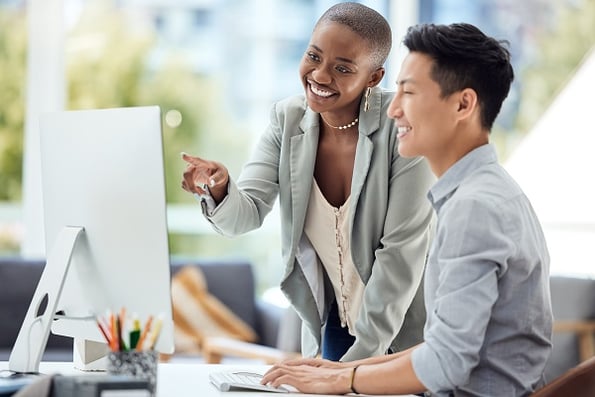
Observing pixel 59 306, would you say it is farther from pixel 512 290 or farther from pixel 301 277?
pixel 512 290

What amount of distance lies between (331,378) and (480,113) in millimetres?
563

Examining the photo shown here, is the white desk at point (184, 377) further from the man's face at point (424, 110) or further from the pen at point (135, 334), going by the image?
the man's face at point (424, 110)

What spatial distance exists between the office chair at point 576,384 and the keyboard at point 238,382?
1.58 feet

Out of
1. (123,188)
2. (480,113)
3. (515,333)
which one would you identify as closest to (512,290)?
(515,333)

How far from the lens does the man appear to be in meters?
1.63

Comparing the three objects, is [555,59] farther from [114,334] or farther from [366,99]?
[114,334]

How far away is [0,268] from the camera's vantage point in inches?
183

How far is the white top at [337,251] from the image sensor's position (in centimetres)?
230

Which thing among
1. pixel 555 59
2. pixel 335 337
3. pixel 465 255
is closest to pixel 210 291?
pixel 555 59

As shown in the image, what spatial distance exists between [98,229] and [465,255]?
2.34 ft

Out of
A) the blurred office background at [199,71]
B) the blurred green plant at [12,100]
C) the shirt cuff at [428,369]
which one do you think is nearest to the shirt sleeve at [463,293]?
the shirt cuff at [428,369]

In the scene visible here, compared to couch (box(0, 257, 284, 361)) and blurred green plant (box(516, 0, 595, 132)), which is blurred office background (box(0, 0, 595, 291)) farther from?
couch (box(0, 257, 284, 361))

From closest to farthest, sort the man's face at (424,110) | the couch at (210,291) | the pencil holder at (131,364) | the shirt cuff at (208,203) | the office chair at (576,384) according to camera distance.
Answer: the pencil holder at (131,364) → the office chair at (576,384) → the man's face at (424,110) → the shirt cuff at (208,203) → the couch at (210,291)

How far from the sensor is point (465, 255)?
163 cm
